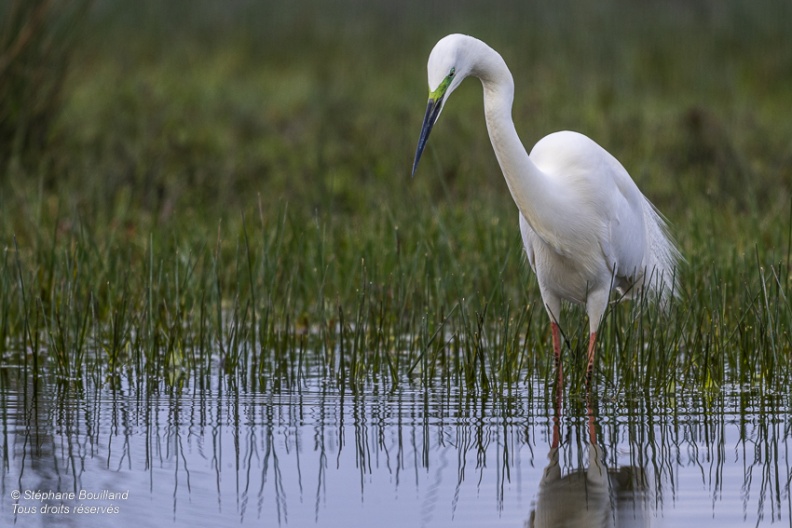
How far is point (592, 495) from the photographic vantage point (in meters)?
3.51

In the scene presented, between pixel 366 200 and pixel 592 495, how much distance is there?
17.4 feet

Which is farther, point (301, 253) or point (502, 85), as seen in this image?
point (301, 253)

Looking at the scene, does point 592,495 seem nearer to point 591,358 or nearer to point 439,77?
point 591,358

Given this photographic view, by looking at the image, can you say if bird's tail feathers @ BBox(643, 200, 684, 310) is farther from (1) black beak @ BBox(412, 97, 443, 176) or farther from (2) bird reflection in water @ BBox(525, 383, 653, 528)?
(2) bird reflection in water @ BBox(525, 383, 653, 528)

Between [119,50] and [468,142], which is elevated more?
[119,50]

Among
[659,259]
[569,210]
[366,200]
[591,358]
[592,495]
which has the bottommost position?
[592,495]

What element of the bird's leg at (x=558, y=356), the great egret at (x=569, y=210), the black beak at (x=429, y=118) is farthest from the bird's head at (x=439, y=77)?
the bird's leg at (x=558, y=356)

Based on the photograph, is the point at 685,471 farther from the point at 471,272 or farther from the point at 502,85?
the point at 471,272

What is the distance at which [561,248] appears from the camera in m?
4.97

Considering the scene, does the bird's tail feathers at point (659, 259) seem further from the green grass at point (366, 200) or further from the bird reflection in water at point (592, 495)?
the bird reflection in water at point (592, 495)

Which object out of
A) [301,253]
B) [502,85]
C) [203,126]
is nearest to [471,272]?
[301,253]

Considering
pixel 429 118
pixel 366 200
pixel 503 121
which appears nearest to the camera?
pixel 429 118

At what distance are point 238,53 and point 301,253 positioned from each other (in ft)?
30.5

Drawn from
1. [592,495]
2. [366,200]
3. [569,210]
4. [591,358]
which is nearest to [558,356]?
[591,358]
